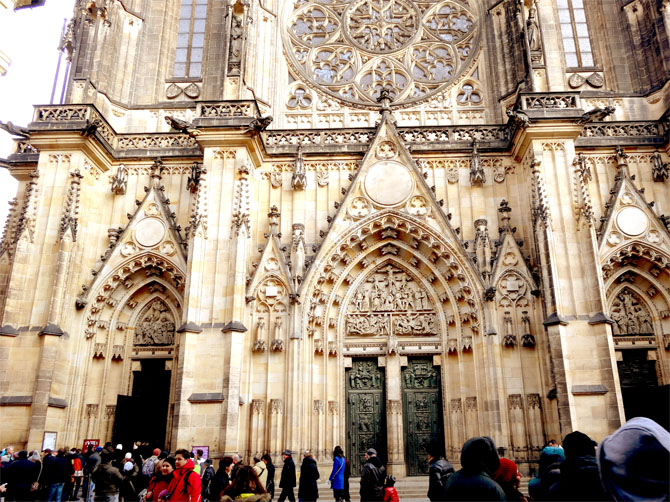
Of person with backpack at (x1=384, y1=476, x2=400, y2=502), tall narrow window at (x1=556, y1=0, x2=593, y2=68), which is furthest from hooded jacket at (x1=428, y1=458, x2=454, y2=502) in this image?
tall narrow window at (x1=556, y1=0, x2=593, y2=68)

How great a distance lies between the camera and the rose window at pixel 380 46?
65.0ft

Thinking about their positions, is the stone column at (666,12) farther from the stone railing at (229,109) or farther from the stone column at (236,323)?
the stone column at (236,323)

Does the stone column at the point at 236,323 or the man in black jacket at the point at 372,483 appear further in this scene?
the stone column at the point at 236,323

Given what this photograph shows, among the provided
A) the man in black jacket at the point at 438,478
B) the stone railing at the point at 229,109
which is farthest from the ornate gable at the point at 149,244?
the man in black jacket at the point at 438,478

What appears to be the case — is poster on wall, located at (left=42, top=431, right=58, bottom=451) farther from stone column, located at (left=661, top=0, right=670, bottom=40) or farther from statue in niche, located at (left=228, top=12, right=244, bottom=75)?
stone column, located at (left=661, top=0, right=670, bottom=40)

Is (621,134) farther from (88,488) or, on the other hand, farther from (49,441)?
(49,441)

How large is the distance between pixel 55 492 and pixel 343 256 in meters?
9.54

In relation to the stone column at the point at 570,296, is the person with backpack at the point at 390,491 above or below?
below

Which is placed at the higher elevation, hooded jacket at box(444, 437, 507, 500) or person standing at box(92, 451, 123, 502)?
hooded jacket at box(444, 437, 507, 500)

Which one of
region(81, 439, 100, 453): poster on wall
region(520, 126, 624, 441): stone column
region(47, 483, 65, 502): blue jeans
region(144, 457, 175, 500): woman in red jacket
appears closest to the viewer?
region(144, 457, 175, 500): woman in red jacket

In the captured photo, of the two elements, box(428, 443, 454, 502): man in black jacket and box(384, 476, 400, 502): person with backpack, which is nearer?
box(428, 443, 454, 502): man in black jacket

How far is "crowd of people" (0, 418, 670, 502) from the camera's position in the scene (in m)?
2.26

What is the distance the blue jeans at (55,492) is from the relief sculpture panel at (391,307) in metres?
8.70

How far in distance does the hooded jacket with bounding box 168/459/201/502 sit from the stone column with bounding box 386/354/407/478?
33.8 feet
